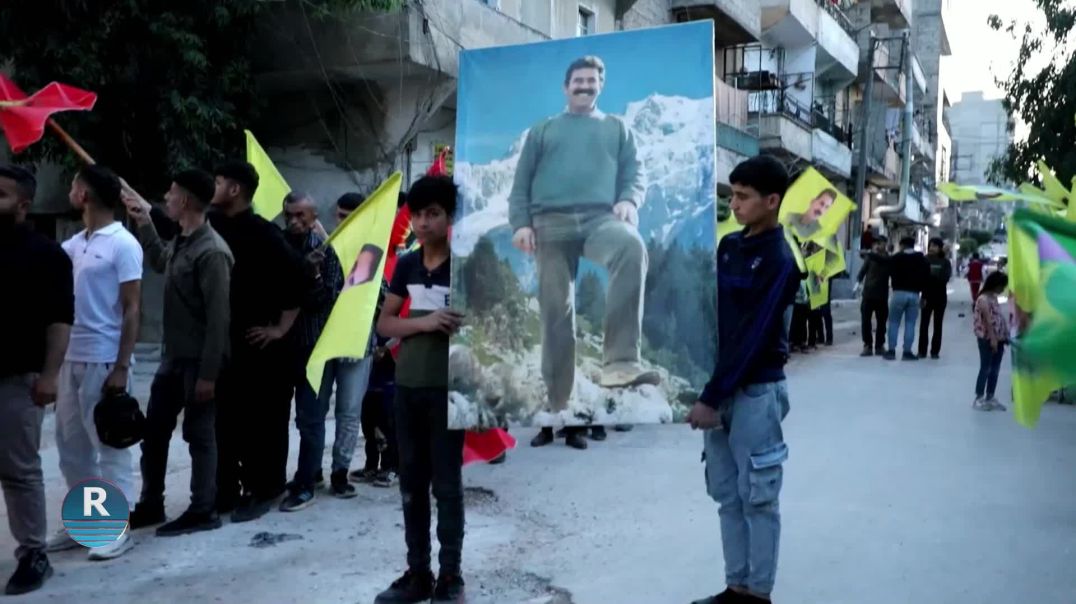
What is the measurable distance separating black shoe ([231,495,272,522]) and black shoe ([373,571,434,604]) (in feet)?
4.65

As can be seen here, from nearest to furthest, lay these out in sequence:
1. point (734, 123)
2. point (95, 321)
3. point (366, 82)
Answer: point (95, 321)
point (366, 82)
point (734, 123)

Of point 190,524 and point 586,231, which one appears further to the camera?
point 190,524

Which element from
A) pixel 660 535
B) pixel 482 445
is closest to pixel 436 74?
pixel 660 535

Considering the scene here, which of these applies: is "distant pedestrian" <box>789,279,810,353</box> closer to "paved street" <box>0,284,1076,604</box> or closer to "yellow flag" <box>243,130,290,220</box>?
"paved street" <box>0,284,1076,604</box>

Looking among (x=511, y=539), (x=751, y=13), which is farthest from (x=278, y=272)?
(x=751, y=13)

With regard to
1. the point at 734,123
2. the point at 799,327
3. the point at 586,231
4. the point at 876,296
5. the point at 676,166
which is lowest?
the point at 799,327

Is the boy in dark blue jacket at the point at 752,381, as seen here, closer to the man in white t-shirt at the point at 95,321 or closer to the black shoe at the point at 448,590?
the black shoe at the point at 448,590

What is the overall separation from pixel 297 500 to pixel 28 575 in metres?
1.52

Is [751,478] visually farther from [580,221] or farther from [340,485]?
[340,485]

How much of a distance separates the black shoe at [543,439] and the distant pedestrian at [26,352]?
363cm

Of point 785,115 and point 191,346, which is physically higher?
point 785,115

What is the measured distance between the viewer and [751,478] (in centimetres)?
353

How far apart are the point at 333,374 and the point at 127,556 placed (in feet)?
5.20

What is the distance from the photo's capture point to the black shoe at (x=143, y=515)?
500 cm
